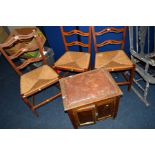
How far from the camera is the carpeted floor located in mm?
1974

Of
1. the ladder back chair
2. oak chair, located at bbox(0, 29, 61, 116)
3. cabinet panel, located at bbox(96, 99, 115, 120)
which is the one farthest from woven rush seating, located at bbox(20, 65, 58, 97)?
the ladder back chair

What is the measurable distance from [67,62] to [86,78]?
0.49 meters

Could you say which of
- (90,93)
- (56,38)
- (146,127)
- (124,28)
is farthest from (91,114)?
(56,38)

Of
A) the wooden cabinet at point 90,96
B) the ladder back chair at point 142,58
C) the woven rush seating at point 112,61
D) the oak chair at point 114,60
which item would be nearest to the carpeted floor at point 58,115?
the ladder back chair at point 142,58

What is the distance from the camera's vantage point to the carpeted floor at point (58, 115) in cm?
197

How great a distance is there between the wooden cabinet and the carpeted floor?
0.26 metres

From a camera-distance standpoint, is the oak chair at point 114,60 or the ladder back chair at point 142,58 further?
the oak chair at point 114,60

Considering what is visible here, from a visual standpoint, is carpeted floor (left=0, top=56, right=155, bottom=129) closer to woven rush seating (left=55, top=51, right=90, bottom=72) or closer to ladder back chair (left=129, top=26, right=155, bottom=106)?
ladder back chair (left=129, top=26, right=155, bottom=106)

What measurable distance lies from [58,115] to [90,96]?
0.78 m

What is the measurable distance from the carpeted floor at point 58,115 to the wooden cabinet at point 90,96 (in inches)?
10.3

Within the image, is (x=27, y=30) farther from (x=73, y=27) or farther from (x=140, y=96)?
(x=140, y=96)

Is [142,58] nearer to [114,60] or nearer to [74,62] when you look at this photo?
[114,60]

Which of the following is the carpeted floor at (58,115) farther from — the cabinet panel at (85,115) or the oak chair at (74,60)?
the oak chair at (74,60)

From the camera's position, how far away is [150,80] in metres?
1.78
